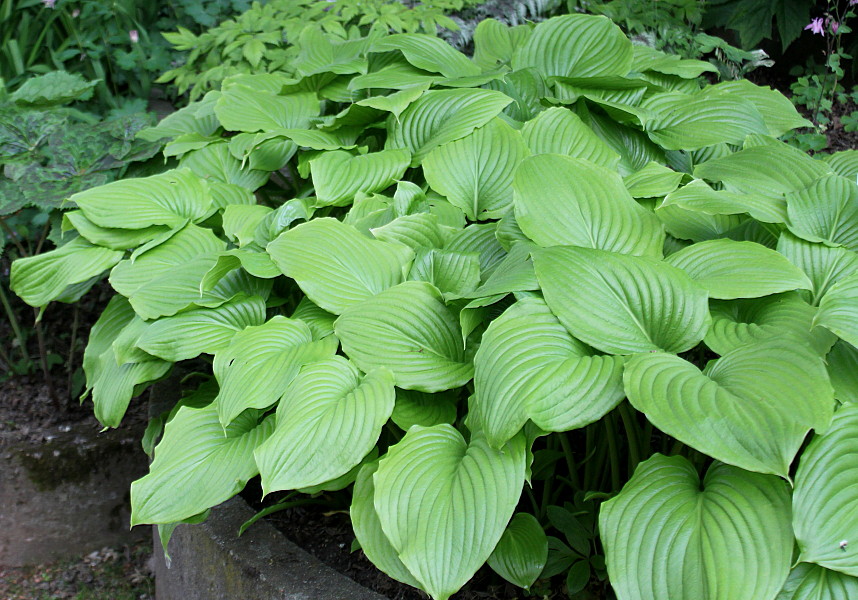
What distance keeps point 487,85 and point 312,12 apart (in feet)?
5.53

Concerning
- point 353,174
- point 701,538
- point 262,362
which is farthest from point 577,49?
point 701,538

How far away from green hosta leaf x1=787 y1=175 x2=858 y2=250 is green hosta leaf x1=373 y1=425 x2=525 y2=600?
88cm

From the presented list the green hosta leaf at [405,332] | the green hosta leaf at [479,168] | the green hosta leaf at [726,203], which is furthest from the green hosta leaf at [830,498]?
the green hosta leaf at [479,168]

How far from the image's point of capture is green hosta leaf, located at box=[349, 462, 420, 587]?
1.39 meters

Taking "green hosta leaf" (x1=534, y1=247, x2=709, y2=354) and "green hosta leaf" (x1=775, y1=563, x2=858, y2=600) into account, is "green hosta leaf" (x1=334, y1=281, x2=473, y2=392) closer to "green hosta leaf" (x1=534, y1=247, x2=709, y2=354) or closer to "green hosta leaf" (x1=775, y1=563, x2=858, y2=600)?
"green hosta leaf" (x1=534, y1=247, x2=709, y2=354)

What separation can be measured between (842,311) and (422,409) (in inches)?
32.2

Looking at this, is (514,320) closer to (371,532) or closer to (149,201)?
(371,532)

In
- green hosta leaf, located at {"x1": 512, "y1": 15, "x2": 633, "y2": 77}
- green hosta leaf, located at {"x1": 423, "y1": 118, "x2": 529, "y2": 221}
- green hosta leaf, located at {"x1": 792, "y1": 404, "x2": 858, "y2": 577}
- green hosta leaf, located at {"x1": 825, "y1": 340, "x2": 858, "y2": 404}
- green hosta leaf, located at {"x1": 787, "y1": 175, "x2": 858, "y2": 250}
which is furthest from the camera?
green hosta leaf, located at {"x1": 512, "y1": 15, "x2": 633, "y2": 77}

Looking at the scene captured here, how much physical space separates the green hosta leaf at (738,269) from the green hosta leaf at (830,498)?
29 centimetres

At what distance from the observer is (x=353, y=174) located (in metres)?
2.16

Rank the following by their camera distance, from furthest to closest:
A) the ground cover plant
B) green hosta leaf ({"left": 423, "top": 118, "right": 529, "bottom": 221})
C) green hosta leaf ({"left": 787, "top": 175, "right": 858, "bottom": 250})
Result: green hosta leaf ({"left": 423, "top": 118, "right": 529, "bottom": 221}), green hosta leaf ({"left": 787, "top": 175, "right": 858, "bottom": 250}), the ground cover plant

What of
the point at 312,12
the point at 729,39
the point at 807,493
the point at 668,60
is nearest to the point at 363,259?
the point at 807,493

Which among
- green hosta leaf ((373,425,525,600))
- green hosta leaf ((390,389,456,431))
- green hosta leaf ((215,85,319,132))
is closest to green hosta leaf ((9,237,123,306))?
green hosta leaf ((215,85,319,132))

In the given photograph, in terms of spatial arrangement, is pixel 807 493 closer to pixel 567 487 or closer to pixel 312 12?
pixel 567 487
